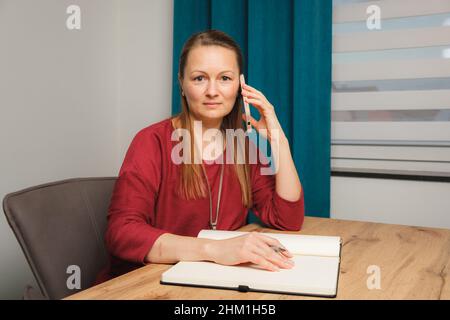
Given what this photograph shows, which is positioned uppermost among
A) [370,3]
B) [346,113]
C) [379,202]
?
[370,3]

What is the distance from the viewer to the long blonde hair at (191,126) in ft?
3.86

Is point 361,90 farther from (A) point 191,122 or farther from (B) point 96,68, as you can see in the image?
(B) point 96,68

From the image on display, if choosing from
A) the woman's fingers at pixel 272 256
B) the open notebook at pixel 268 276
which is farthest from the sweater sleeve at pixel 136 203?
the woman's fingers at pixel 272 256

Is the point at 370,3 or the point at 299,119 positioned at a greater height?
the point at 370,3

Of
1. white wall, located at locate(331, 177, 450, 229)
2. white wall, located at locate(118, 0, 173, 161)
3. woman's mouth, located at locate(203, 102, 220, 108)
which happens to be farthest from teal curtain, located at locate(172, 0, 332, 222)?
woman's mouth, located at locate(203, 102, 220, 108)

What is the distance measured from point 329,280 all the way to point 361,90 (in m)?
1.20

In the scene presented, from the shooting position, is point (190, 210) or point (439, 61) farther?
point (439, 61)

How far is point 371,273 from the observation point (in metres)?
0.82

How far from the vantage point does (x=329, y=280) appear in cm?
73

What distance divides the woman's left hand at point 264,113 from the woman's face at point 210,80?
0.05 meters

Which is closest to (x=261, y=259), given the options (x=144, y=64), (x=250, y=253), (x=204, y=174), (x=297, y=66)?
(x=250, y=253)

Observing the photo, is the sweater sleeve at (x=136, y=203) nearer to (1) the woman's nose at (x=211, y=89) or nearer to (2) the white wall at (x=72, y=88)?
(1) the woman's nose at (x=211, y=89)
